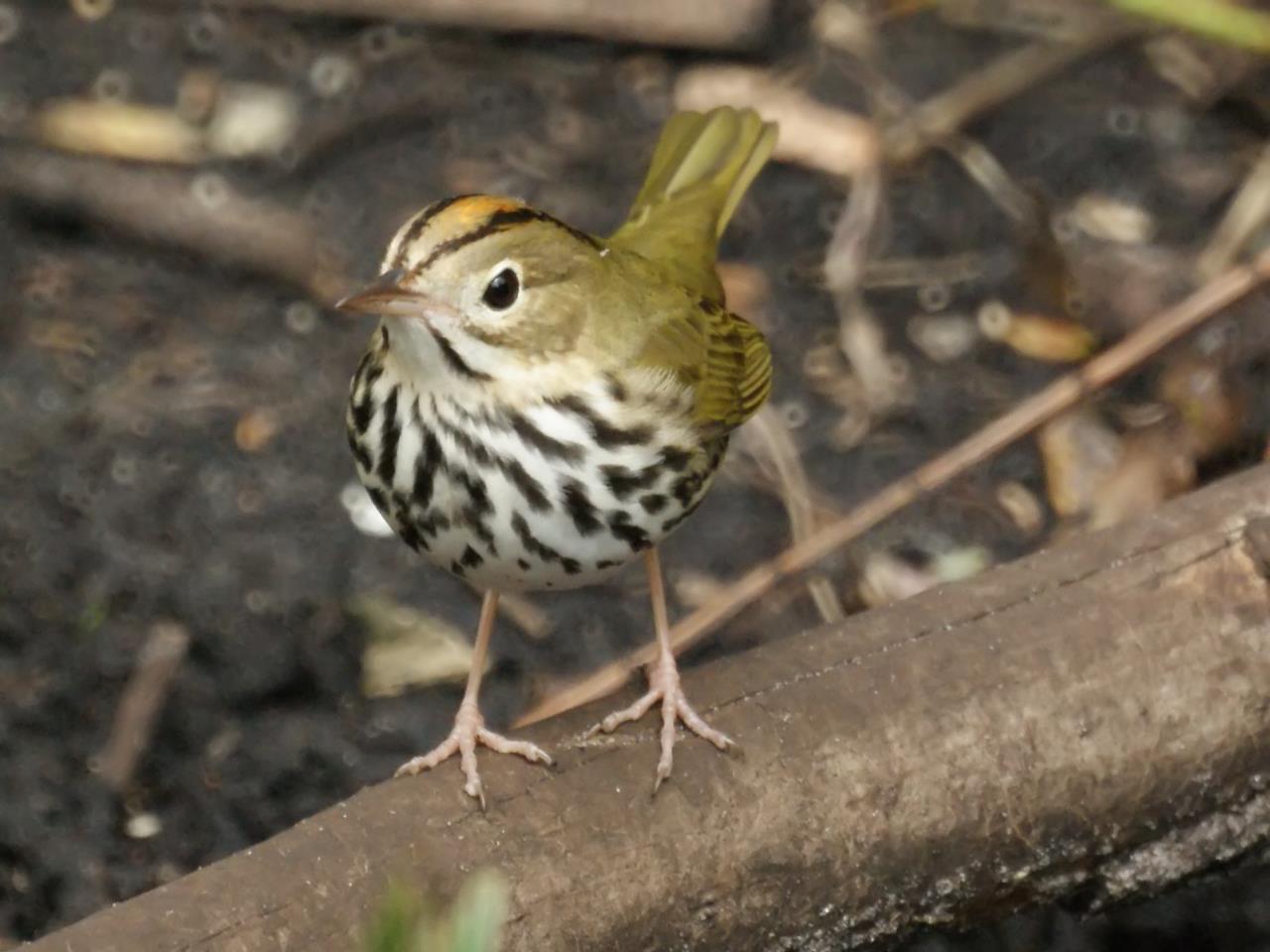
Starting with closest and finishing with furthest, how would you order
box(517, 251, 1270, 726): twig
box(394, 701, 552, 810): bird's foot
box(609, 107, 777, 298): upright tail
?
box(394, 701, 552, 810): bird's foot → box(609, 107, 777, 298): upright tail → box(517, 251, 1270, 726): twig

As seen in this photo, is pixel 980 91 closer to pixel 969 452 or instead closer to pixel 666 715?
pixel 969 452

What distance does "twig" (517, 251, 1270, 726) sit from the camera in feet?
11.9

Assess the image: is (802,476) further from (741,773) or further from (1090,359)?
(741,773)

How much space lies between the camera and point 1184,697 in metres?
2.62

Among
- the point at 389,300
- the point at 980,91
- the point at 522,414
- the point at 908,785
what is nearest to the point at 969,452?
the point at 980,91

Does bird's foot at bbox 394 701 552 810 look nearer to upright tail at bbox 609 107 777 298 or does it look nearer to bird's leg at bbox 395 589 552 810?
bird's leg at bbox 395 589 552 810

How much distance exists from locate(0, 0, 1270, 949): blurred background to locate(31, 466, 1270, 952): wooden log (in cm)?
45

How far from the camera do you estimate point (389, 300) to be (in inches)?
88.0

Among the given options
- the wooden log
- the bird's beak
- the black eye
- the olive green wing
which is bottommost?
the wooden log

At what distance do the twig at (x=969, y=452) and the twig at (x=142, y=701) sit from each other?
630 millimetres

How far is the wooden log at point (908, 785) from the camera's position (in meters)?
2.33

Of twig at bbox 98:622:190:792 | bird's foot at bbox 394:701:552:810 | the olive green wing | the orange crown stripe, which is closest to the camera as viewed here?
the orange crown stripe

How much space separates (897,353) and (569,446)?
182 centimetres

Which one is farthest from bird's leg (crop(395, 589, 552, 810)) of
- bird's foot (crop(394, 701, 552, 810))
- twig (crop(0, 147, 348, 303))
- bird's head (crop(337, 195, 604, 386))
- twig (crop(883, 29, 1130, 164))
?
twig (crop(883, 29, 1130, 164))
